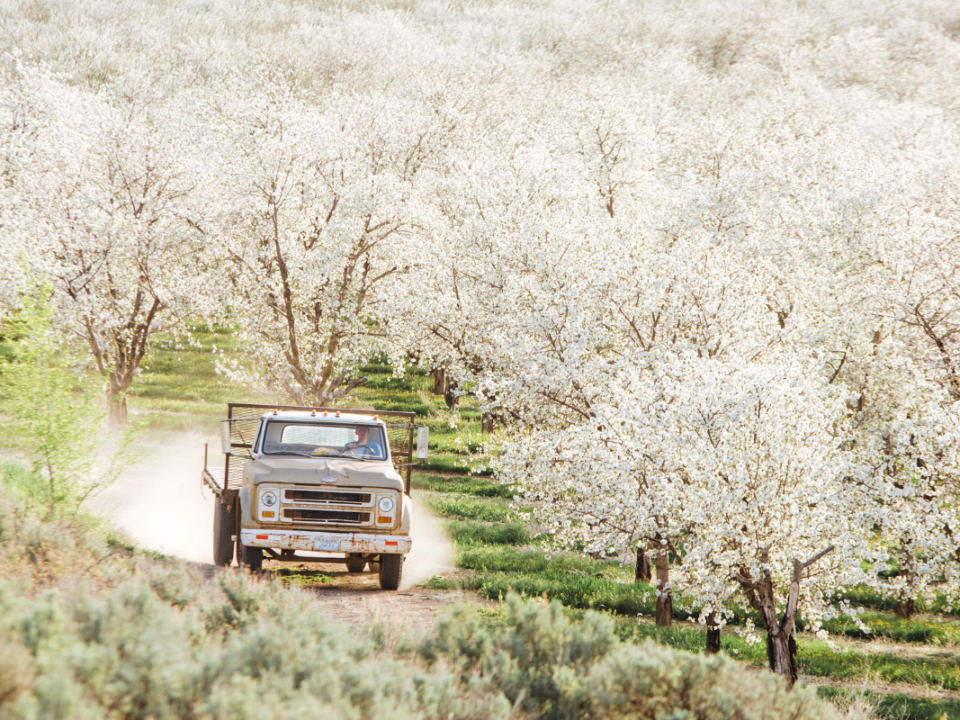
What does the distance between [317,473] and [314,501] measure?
1.31ft

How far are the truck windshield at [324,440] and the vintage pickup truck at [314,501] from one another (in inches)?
0.6

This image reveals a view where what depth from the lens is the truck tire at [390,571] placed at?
11875mm

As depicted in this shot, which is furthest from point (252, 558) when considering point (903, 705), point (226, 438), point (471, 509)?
point (903, 705)

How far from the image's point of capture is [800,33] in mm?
73812

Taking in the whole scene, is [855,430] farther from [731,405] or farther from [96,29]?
[96,29]

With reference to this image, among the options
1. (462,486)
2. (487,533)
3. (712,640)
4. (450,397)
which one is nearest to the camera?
(712,640)

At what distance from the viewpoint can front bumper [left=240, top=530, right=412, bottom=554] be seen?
35.6ft

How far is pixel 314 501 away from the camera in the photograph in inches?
441

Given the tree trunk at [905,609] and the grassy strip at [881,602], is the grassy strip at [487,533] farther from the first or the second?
the tree trunk at [905,609]

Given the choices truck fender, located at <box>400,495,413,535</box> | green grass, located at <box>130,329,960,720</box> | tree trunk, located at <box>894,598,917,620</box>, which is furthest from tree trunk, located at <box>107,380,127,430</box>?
tree trunk, located at <box>894,598,917,620</box>

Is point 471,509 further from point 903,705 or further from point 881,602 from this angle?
point 903,705

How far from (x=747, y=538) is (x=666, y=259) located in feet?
19.4

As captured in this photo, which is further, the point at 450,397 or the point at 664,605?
the point at 450,397

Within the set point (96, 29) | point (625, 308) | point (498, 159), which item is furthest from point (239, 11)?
point (625, 308)
